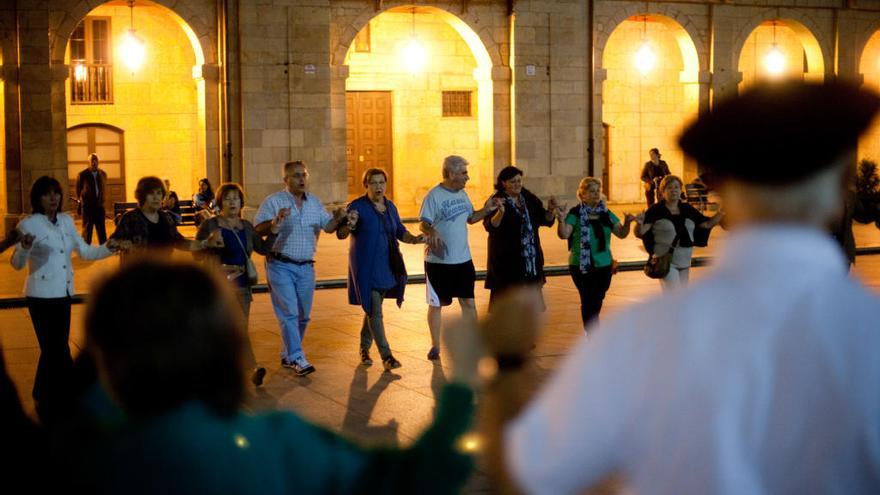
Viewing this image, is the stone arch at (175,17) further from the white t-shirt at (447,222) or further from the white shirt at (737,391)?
the white shirt at (737,391)

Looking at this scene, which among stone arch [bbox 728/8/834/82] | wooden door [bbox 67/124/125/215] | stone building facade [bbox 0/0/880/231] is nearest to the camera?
stone building facade [bbox 0/0/880/231]

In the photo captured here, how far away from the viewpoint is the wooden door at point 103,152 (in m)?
28.3

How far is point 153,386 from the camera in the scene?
83.0 inches

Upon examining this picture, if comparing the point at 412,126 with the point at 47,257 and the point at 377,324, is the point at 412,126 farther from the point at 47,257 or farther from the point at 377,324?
the point at 47,257

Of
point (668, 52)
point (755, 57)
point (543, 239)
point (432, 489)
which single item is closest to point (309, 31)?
point (543, 239)

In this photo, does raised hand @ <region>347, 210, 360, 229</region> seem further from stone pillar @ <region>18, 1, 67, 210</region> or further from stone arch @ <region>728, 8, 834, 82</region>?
stone arch @ <region>728, 8, 834, 82</region>

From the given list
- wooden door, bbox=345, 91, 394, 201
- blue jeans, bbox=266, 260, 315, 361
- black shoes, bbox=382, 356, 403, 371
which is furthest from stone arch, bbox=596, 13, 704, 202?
blue jeans, bbox=266, 260, 315, 361

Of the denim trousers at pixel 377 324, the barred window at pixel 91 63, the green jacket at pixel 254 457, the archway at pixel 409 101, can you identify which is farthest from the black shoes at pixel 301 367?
the barred window at pixel 91 63

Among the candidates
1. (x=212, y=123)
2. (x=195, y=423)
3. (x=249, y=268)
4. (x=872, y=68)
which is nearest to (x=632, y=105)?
(x=872, y=68)

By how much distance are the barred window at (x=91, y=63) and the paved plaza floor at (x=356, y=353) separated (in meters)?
11.3

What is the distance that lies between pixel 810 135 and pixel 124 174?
28272 mm

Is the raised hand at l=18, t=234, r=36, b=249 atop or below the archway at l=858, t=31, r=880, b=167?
below

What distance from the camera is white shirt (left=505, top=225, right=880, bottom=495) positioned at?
175 cm

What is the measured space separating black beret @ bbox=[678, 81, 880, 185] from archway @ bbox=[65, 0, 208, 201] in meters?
26.3
